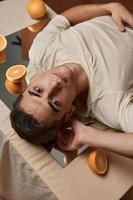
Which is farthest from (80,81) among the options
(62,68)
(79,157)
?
(79,157)

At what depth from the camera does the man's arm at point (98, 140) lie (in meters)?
1.11

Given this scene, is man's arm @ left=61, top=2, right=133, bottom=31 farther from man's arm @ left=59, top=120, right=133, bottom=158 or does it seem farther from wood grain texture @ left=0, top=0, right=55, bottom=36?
man's arm @ left=59, top=120, right=133, bottom=158

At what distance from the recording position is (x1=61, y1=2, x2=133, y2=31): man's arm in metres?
1.38

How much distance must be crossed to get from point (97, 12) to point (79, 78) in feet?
1.08

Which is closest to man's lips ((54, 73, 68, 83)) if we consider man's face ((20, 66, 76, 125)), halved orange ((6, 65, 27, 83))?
man's face ((20, 66, 76, 125))

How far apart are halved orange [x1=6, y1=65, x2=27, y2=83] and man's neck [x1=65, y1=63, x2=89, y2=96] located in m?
0.18

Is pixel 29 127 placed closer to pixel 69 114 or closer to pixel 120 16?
pixel 69 114

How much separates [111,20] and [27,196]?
680mm

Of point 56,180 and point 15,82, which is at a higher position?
point 15,82

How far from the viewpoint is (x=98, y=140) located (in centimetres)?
113

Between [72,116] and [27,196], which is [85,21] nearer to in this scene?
[72,116]

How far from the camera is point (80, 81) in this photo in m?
1.23

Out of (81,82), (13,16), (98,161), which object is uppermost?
(13,16)

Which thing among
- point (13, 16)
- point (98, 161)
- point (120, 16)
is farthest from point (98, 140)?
point (13, 16)
